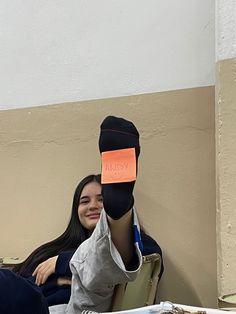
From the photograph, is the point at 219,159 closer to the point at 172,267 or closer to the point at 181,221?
the point at 181,221

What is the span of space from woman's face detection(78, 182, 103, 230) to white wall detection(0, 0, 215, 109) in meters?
0.38

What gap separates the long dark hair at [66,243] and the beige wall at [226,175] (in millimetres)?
466

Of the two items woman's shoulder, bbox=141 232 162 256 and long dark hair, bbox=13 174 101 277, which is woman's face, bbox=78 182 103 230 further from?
woman's shoulder, bbox=141 232 162 256

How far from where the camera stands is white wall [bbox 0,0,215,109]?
5.49 feet

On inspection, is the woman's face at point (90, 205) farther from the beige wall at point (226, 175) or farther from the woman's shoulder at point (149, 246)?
the beige wall at point (226, 175)

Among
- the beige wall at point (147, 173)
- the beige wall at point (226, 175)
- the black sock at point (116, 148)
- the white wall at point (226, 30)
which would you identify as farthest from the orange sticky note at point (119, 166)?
the beige wall at point (147, 173)

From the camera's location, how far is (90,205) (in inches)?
63.1

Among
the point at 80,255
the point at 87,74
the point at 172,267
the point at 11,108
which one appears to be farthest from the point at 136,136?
the point at 11,108

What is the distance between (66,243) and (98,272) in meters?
0.50

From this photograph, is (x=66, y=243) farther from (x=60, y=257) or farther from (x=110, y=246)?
(x=110, y=246)

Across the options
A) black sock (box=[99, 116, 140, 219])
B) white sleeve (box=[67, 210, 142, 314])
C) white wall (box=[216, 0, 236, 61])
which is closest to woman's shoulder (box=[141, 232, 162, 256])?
white sleeve (box=[67, 210, 142, 314])

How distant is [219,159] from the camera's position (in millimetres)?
1339

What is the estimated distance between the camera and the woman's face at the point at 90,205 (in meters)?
1.58

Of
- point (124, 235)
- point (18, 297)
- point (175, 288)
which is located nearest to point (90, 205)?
point (175, 288)
